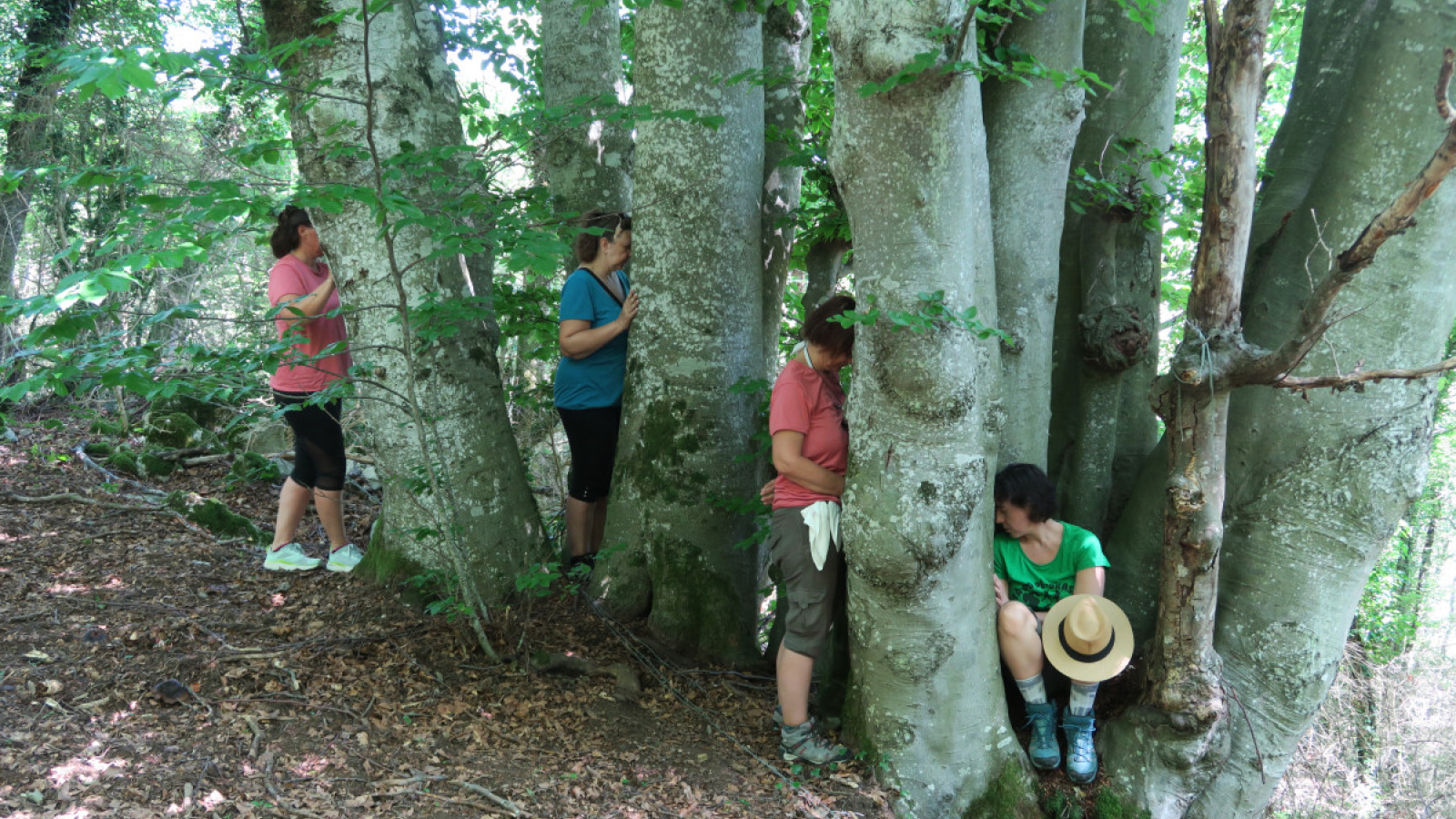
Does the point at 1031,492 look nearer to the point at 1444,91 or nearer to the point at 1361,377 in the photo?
the point at 1361,377

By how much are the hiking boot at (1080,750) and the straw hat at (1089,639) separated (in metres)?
0.22

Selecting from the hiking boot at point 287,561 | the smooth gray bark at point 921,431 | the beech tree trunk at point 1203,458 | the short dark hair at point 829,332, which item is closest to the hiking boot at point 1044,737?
the smooth gray bark at point 921,431

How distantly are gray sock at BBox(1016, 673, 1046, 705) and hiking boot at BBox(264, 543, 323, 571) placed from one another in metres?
3.51

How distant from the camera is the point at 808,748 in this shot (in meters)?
3.27

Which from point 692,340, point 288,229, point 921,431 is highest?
point 288,229

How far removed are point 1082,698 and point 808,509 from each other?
4.34 ft

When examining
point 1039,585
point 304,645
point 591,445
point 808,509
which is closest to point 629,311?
point 591,445

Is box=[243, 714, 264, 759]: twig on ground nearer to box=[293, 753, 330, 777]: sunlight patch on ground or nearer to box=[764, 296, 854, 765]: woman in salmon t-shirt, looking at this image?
box=[293, 753, 330, 777]: sunlight patch on ground

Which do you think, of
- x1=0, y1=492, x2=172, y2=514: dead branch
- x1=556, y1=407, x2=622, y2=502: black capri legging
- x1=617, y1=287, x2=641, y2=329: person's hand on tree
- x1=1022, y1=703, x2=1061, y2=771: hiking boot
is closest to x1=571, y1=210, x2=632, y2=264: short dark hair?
x1=617, y1=287, x2=641, y2=329: person's hand on tree

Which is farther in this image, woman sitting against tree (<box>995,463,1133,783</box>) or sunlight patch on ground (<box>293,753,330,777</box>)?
woman sitting against tree (<box>995,463,1133,783</box>)

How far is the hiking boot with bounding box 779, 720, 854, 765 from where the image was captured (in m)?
3.26

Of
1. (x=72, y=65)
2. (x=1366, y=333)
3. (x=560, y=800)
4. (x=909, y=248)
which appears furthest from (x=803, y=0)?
(x=560, y=800)

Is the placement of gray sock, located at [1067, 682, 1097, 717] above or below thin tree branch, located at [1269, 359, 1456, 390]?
below

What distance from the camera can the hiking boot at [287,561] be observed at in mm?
4359
